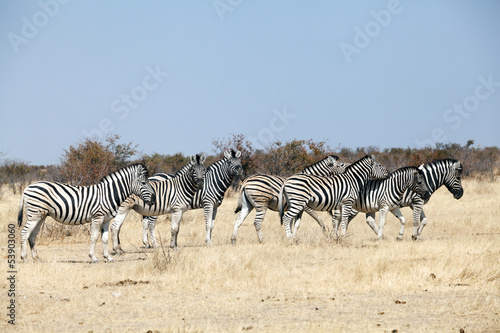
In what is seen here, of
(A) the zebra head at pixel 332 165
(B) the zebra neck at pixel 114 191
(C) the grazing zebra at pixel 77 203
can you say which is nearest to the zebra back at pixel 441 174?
(A) the zebra head at pixel 332 165

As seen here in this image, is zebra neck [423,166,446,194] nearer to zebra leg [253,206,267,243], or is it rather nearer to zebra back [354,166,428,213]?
zebra back [354,166,428,213]

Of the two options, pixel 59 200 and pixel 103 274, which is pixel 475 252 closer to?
pixel 103 274

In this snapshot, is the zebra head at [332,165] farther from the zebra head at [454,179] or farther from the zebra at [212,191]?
the zebra head at [454,179]

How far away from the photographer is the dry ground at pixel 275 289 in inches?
271

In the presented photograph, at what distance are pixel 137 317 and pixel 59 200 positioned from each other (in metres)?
4.36

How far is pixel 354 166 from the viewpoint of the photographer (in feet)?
45.9

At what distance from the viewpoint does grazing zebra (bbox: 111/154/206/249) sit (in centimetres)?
1265

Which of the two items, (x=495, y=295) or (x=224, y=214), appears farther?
(x=224, y=214)

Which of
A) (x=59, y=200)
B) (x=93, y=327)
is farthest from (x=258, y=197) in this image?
(x=93, y=327)

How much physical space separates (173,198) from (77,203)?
8.40ft

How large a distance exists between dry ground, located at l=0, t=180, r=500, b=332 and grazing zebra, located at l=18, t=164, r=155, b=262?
29.8 inches

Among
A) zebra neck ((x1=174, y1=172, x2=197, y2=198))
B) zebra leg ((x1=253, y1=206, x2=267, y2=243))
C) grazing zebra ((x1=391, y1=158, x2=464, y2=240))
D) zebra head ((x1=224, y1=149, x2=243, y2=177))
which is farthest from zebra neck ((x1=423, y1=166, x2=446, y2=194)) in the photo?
zebra neck ((x1=174, y1=172, x2=197, y2=198))

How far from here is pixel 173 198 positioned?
42.7 ft

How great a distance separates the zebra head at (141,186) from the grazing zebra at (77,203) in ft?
0.06
